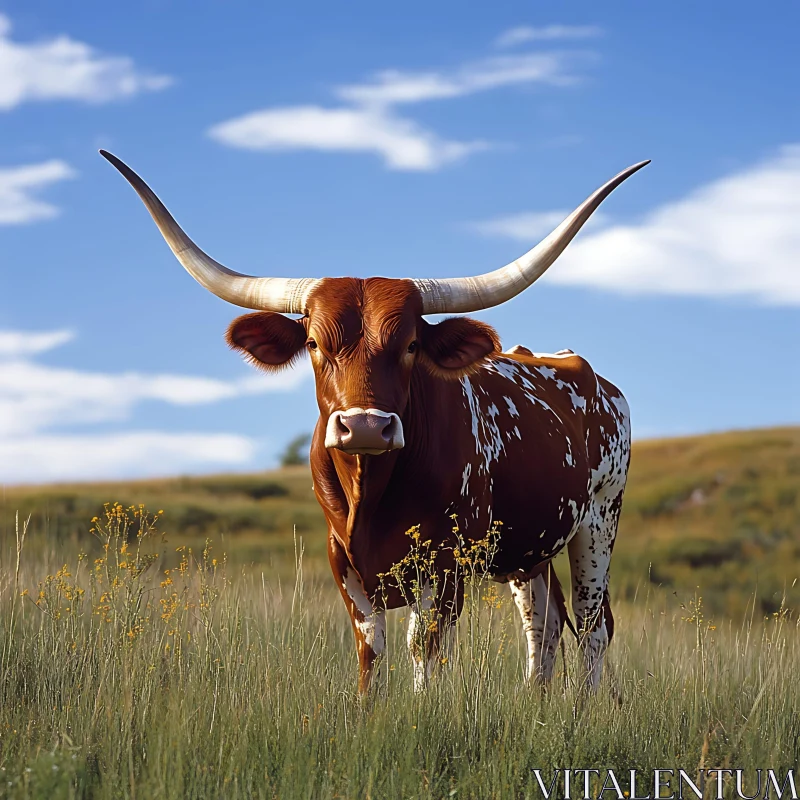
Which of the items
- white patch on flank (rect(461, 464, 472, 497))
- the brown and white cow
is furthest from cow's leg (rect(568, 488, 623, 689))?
white patch on flank (rect(461, 464, 472, 497))

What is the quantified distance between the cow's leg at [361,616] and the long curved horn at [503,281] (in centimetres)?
151

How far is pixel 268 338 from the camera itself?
5.90m

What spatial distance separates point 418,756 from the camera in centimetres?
468

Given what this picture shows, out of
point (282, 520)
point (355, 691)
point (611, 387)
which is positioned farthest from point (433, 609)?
point (282, 520)

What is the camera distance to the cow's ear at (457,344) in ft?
19.3

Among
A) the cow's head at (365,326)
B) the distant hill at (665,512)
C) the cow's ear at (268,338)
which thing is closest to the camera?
the cow's head at (365,326)

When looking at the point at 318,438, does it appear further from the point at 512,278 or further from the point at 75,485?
the point at 75,485

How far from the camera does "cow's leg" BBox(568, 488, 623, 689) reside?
25.8 feet

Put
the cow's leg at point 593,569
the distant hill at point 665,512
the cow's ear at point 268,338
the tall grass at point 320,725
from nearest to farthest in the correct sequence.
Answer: the tall grass at point 320,725
the cow's ear at point 268,338
the cow's leg at point 593,569
the distant hill at point 665,512

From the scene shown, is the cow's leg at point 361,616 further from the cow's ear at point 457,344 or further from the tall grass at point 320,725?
the cow's ear at point 457,344

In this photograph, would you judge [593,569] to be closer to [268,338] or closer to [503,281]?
[503,281]

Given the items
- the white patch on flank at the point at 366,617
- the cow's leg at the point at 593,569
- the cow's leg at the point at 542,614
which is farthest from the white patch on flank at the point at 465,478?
the cow's leg at the point at 542,614

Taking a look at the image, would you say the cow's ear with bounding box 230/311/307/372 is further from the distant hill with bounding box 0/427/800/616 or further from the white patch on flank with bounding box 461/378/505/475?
the distant hill with bounding box 0/427/800/616

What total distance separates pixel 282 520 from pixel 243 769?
27.1m
